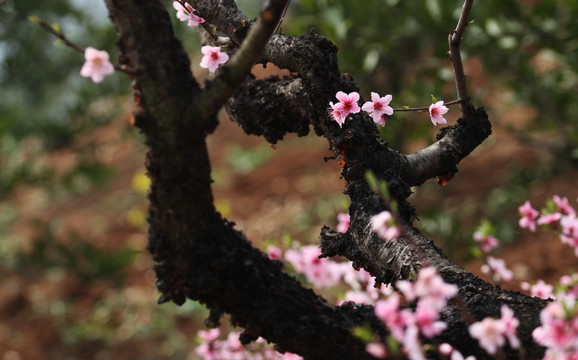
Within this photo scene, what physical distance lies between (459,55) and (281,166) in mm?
4856

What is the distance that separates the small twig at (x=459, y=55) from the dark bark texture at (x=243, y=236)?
0.68ft

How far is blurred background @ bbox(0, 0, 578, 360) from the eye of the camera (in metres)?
3.35

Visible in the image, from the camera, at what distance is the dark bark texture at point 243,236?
1.00m

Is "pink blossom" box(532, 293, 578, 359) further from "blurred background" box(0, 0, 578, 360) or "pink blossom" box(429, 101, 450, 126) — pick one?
"blurred background" box(0, 0, 578, 360)

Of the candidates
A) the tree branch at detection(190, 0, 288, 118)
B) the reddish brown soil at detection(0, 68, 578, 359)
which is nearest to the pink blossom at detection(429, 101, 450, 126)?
the tree branch at detection(190, 0, 288, 118)

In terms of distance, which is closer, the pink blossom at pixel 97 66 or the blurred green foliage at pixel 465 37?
the pink blossom at pixel 97 66

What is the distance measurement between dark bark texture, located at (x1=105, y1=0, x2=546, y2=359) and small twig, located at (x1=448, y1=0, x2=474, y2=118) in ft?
0.68

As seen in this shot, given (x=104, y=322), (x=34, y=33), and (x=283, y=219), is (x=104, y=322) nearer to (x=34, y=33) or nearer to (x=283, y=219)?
(x=283, y=219)

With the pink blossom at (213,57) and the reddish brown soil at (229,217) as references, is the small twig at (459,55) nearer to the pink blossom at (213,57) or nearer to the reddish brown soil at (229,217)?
the pink blossom at (213,57)

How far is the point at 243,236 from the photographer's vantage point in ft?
3.84

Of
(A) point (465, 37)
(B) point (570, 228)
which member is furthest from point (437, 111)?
(A) point (465, 37)

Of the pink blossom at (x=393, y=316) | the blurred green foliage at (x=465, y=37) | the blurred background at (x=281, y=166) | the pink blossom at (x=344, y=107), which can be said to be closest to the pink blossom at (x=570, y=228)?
the pink blossom at (x=344, y=107)

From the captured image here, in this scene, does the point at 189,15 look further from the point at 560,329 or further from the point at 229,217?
the point at 229,217

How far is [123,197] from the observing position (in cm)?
652
